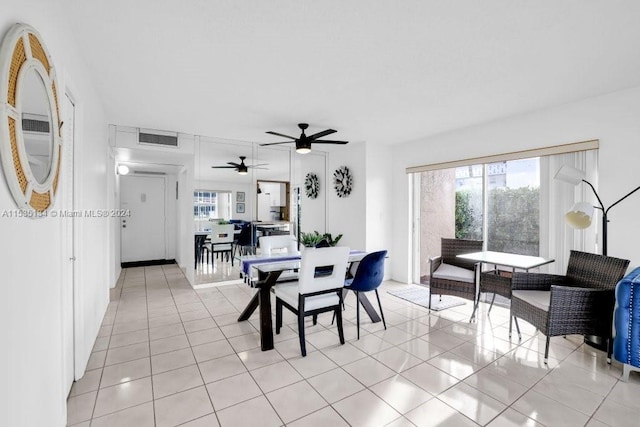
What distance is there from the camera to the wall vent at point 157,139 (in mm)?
4362

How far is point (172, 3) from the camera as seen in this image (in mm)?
1724

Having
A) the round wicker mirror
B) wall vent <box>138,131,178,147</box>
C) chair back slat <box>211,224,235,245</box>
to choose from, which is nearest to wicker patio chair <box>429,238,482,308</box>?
chair back slat <box>211,224,235,245</box>

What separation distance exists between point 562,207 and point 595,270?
3.36 feet

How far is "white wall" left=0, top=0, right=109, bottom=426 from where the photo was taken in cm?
103

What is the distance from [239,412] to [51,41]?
7.74 feet

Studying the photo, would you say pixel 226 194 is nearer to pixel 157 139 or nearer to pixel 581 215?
pixel 157 139

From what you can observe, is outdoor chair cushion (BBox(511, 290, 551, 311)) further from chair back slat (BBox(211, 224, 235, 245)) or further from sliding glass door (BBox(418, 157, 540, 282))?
chair back slat (BBox(211, 224, 235, 245))

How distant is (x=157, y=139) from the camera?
4449 millimetres

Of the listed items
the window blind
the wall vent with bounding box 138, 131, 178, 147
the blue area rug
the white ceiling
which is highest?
the white ceiling

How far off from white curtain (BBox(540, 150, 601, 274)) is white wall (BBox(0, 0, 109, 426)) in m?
4.44

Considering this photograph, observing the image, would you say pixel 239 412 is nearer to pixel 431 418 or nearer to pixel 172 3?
pixel 431 418

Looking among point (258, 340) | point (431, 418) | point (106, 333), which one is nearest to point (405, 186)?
point (258, 340)

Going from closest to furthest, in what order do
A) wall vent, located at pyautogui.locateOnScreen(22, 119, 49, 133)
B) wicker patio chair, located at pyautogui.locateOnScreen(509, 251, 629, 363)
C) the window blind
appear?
wall vent, located at pyautogui.locateOnScreen(22, 119, 49, 133) < wicker patio chair, located at pyautogui.locateOnScreen(509, 251, 629, 363) < the window blind

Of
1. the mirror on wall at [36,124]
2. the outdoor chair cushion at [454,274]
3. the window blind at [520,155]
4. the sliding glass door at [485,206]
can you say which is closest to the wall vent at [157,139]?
the mirror on wall at [36,124]
